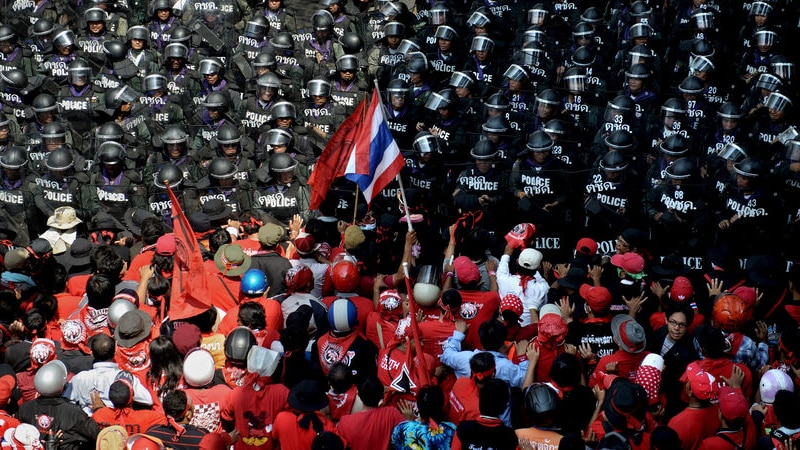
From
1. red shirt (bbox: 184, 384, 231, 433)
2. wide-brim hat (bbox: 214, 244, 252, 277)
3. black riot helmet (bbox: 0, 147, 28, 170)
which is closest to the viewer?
red shirt (bbox: 184, 384, 231, 433)

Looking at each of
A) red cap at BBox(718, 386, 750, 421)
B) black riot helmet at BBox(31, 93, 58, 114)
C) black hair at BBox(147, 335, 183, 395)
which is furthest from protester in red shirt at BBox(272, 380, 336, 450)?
black riot helmet at BBox(31, 93, 58, 114)

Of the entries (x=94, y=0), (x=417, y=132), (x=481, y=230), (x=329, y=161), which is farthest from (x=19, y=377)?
(x=94, y=0)

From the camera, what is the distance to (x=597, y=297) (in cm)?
1006

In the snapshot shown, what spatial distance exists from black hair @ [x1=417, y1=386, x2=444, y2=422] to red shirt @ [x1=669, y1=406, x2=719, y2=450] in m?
1.80

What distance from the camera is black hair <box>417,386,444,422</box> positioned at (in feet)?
27.7

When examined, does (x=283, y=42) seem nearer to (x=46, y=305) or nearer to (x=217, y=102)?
(x=217, y=102)

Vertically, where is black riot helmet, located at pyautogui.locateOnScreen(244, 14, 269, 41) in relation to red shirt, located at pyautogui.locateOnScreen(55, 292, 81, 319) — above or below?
below

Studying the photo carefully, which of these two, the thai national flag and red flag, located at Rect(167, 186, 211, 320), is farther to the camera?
the thai national flag

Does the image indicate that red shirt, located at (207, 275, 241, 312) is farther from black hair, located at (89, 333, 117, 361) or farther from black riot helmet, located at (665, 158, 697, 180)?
black riot helmet, located at (665, 158, 697, 180)

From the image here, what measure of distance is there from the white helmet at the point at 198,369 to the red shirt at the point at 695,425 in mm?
3745

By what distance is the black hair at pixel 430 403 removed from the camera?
8.43 metres

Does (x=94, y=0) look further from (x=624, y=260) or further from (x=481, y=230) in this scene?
(x=624, y=260)

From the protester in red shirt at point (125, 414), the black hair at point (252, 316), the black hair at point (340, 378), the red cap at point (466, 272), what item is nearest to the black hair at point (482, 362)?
the black hair at point (340, 378)

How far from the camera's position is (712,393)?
8789 mm
